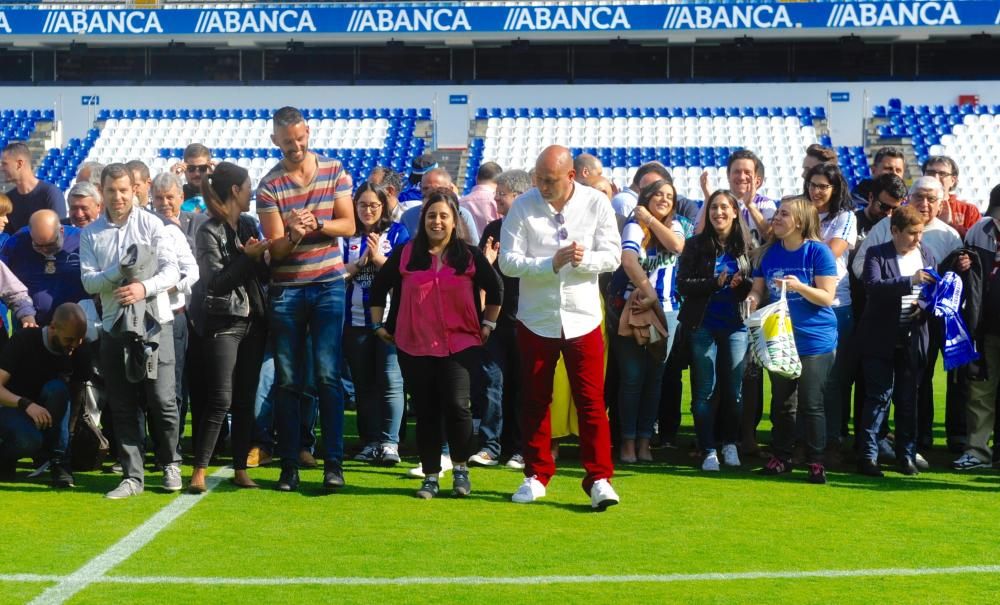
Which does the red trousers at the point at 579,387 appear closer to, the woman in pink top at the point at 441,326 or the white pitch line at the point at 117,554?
the woman in pink top at the point at 441,326

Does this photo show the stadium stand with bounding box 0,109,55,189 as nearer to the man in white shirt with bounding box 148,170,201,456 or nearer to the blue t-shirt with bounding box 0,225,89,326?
the blue t-shirt with bounding box 0,225,89,326

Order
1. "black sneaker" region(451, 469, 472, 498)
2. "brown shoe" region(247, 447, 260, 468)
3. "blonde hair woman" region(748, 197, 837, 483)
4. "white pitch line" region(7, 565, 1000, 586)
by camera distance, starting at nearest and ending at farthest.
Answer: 1. "white pitch line" region(7, 565, 1000, 586)
2. "black sneaker" region(451, 469, 472, 498)
3. "blonde hair woman" region(748, 197, 837, 483)
4. "brown shoe" region(247, 447, 260, 468)

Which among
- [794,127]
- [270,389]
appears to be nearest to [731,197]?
[270,389]

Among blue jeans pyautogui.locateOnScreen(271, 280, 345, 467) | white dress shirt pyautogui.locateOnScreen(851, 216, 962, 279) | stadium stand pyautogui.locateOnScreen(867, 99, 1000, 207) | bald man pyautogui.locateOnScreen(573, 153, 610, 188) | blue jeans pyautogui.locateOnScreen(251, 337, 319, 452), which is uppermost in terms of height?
stadium stand pyautogui.locateOnScreen(867, 99, 1000, 207)

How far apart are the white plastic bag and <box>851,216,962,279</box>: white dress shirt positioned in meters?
0.97

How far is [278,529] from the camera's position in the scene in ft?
20.1

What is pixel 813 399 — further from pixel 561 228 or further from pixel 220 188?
pixel 220 188

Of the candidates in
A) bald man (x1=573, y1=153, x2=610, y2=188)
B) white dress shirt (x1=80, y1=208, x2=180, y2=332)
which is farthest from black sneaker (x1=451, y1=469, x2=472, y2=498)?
bald man (x1=573, y1=153, x2=610, y2=188)

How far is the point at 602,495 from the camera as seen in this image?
6609 mm

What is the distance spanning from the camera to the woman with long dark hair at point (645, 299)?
7832mm

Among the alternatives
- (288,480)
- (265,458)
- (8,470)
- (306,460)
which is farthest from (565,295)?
(8,470)

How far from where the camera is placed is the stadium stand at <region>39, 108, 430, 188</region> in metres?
25.9

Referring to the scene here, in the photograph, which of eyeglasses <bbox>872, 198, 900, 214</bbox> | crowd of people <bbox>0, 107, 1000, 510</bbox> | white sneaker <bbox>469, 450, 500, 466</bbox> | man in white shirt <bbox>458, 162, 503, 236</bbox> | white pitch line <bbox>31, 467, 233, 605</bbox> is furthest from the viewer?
man in white shirt <bbox>458, 162, 503, 236</bbox>

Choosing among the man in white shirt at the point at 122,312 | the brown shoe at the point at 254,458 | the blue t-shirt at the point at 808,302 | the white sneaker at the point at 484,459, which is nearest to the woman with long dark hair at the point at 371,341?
the white sneaker at the point at 484,459
